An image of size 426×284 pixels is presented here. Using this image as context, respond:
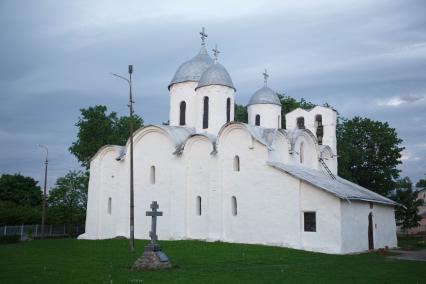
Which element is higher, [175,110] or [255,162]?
[175,110]

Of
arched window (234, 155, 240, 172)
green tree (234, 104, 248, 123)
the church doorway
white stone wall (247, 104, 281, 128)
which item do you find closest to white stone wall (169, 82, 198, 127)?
white stone wall (247, 104, 281, 128)

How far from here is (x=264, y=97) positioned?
3222cm

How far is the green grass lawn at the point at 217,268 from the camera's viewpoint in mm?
12945

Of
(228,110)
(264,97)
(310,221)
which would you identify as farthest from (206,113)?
(310,221)

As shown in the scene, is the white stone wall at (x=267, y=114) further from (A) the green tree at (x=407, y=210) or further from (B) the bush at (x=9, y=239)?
(B) the bush at (x=9, y=239)

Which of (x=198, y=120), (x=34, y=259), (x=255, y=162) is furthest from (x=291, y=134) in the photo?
(x=34, y=259)

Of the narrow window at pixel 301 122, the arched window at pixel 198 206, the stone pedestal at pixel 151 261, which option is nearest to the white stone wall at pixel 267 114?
the narrow window at pixel 301 122

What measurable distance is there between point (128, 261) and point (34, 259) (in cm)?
399

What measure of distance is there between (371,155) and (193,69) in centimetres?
1738

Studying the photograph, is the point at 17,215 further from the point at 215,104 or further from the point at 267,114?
the point at 267,114

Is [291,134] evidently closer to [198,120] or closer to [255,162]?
[255,162]

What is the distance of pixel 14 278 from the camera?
12789 millimetres

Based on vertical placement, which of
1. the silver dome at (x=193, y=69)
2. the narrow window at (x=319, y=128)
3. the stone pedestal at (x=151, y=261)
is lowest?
the stone pedestal at (x=151, y=261)

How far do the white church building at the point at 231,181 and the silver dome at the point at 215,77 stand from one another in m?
0.06
